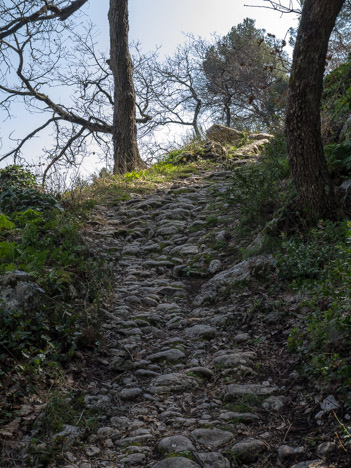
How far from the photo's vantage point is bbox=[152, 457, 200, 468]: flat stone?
94.9 inches

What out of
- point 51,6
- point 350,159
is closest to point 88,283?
point 350,159

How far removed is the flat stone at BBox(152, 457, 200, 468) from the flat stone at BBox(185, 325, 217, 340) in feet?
5.63

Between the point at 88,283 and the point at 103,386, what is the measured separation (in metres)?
1.45

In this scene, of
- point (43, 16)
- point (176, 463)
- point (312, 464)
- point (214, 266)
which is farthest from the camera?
point (43, 16)

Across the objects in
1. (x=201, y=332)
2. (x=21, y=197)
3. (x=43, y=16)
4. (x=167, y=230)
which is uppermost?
(x=43, y=16)

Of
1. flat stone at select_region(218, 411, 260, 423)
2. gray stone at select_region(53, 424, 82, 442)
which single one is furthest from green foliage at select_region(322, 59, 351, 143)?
gray stone at select_region(53, 424, 82, 442)

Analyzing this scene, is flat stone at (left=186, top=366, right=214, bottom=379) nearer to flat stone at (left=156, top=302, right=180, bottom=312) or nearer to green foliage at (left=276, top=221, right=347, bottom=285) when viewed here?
green foliage at (left=276, top=221, right=347, bottom=285)

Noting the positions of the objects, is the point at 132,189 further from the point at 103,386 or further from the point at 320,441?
the point at 320,441

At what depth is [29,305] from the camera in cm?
353

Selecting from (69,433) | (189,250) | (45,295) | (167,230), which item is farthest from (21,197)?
(69,433)

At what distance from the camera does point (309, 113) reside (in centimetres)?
463

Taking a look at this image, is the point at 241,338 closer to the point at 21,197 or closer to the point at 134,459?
the point at 134,459

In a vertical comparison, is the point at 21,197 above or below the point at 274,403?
above

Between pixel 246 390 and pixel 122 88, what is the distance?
9.89m
